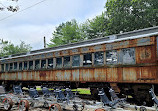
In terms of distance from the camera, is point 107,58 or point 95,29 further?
point 95,29

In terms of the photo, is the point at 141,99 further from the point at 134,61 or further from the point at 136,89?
the point at 134,61

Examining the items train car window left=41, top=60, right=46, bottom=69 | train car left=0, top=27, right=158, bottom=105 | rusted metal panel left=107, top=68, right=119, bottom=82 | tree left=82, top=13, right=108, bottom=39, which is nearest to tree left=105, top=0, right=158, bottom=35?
tree left=82, top=13, right=108, bottom=39

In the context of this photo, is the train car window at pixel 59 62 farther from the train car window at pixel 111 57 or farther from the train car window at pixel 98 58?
the train car window at pixel 111 57

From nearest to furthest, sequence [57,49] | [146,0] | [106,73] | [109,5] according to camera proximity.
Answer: [106,73] → [57,49] → [146,0] → [109,5]

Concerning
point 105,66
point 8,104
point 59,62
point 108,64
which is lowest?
point 8,104

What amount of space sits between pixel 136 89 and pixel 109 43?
8.97 ft

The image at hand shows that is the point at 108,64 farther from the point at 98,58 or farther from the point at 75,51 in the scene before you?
the point at 75,51

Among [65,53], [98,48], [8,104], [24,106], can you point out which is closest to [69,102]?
[24,106]

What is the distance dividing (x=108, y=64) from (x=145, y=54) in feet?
6.61

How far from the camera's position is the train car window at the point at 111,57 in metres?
9.02

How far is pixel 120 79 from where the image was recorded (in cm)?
869

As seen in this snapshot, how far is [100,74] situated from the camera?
9469mm

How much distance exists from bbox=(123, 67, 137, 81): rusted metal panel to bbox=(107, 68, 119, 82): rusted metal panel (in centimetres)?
45

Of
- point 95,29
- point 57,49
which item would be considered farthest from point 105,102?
point 95,29
